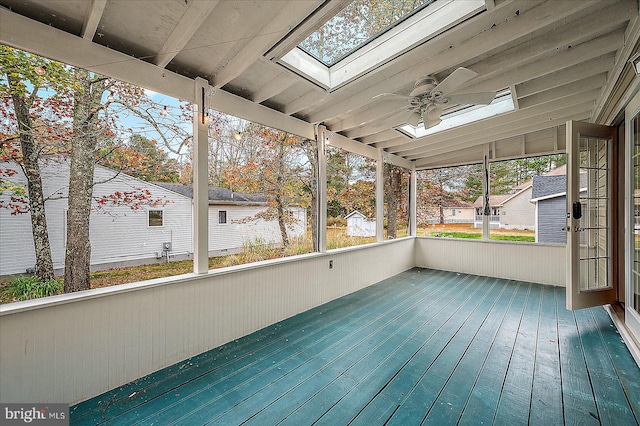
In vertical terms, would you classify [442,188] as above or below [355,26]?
below

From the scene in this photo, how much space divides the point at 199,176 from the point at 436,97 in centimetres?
235

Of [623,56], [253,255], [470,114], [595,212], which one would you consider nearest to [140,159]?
[253,255]

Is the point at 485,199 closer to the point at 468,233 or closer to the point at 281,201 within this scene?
the point at 468,233

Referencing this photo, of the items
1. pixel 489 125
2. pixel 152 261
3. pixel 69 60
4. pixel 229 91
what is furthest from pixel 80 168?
pixel 489 125

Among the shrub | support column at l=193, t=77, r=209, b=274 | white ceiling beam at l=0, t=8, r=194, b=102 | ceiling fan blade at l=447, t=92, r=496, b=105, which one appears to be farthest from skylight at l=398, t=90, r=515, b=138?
white ceiling beam at l=0, t=8, r=194, b=102

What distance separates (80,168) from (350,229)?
3.62 m

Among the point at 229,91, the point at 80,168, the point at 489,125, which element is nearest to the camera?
the point at 80,168

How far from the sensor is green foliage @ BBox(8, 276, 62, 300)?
1.67 m

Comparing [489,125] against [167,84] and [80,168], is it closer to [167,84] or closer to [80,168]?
[167,84]

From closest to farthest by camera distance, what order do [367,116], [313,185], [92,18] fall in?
[92,18], [367,116], [313,185]

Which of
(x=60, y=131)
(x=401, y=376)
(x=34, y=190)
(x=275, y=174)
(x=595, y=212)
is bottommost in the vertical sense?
(x=401, y=376)

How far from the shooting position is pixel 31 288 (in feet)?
5.69

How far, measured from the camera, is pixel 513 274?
488 cm

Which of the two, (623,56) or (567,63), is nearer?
(623,56)
